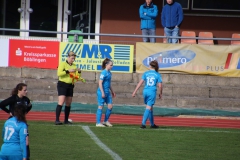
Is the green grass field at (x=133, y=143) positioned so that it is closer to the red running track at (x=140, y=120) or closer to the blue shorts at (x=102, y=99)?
the blue shorts at (x=102, y=99)

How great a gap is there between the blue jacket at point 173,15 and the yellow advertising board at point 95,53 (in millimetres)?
1599

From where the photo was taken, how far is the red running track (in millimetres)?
17797

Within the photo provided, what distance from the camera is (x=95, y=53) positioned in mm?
21609

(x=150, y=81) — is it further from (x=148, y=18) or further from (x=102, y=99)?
(x=148, y=18)

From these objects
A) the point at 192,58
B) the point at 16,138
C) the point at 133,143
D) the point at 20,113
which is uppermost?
the point at 192,58

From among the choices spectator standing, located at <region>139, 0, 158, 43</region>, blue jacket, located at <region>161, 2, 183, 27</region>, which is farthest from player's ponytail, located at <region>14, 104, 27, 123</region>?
blue jacket, located at <region>161, 2, 183, 27</region>

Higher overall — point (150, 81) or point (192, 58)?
point (192, 58)

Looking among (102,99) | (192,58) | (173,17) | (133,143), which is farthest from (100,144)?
(173,17)

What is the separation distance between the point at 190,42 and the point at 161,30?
245 cm

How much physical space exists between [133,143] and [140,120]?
4.58 metres

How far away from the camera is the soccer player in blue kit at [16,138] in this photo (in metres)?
8.87

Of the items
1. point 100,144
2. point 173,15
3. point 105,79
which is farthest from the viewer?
point 173,15

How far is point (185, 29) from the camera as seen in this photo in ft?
84.3

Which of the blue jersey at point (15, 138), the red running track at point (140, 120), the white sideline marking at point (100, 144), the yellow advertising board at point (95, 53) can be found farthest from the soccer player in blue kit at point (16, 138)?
the yellow advertising board at point (95, 53)
